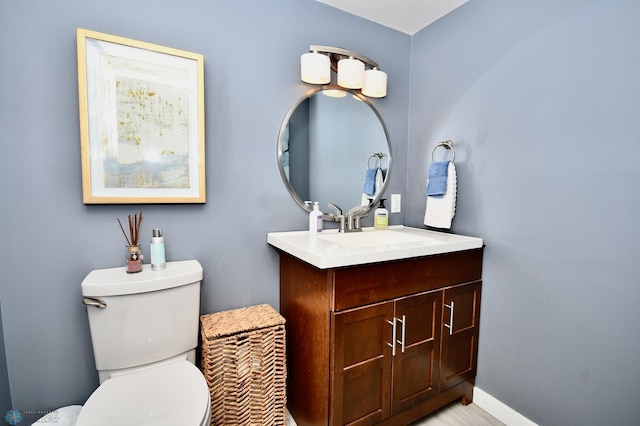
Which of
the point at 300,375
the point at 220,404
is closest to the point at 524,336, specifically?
the point at 300,375

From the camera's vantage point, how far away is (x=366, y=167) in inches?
76.0

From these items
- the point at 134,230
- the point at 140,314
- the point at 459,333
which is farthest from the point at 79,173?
the point at 459,333

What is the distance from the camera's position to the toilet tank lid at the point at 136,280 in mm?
1093

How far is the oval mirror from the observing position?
5.46 feet

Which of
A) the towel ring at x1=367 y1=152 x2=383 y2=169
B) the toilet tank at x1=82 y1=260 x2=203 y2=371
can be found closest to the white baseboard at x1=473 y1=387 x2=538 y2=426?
the towel ring at x1=367 y1=152 x2=383 y2=169

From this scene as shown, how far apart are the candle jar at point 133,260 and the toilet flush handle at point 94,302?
16 cm

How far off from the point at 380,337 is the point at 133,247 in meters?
1.14

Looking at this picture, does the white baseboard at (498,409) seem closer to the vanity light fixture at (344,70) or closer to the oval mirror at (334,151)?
the oval mirror at (334,151)

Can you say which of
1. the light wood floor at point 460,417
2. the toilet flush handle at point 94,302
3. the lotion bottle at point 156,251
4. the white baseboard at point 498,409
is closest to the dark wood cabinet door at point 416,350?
the light wood floor at point 460,417

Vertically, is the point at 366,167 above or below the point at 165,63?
below

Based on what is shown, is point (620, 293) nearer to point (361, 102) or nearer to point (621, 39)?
point (621, 39)

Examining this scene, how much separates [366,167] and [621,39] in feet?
4.06

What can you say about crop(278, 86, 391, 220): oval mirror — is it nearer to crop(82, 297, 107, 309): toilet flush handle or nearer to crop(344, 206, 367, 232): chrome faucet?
crop(344, 206, 367, 232): chrome faucet

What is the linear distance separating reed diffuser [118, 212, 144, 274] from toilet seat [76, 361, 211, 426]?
1.36ft
